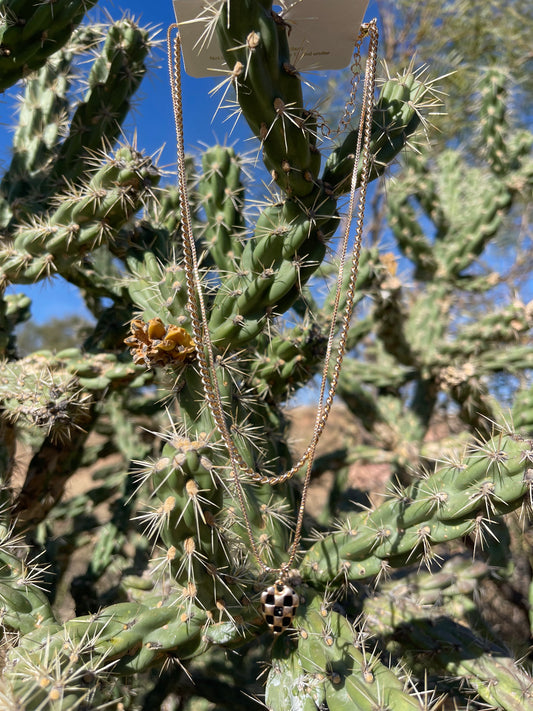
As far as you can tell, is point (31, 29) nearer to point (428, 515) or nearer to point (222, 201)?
point (222, 201)

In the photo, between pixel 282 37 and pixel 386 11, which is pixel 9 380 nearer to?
pixel 282 37

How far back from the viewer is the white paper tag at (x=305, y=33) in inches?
47.3

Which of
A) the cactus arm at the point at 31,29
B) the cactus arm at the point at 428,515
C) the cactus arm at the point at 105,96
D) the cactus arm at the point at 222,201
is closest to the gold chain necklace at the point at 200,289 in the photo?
the cactus arm at the point at 428,515

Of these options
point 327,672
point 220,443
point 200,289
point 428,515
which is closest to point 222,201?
point 200,289

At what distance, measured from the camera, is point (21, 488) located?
2.29m

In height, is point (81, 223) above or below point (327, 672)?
above

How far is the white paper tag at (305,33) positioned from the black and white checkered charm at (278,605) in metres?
1.27

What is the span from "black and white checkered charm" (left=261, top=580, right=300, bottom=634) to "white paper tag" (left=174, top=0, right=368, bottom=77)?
1273 millimetres

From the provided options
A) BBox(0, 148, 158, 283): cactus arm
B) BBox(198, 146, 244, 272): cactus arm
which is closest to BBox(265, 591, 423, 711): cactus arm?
BBox(198, 146, 244, 272): cactus arm

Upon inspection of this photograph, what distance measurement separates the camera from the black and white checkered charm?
4.55 feet

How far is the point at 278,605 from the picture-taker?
1.39 meters

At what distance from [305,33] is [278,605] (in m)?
1.39

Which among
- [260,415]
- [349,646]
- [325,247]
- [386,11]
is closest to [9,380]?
[260,415]

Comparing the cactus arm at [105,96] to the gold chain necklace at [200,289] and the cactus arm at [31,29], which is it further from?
the gold chain necklace at [200,289]
